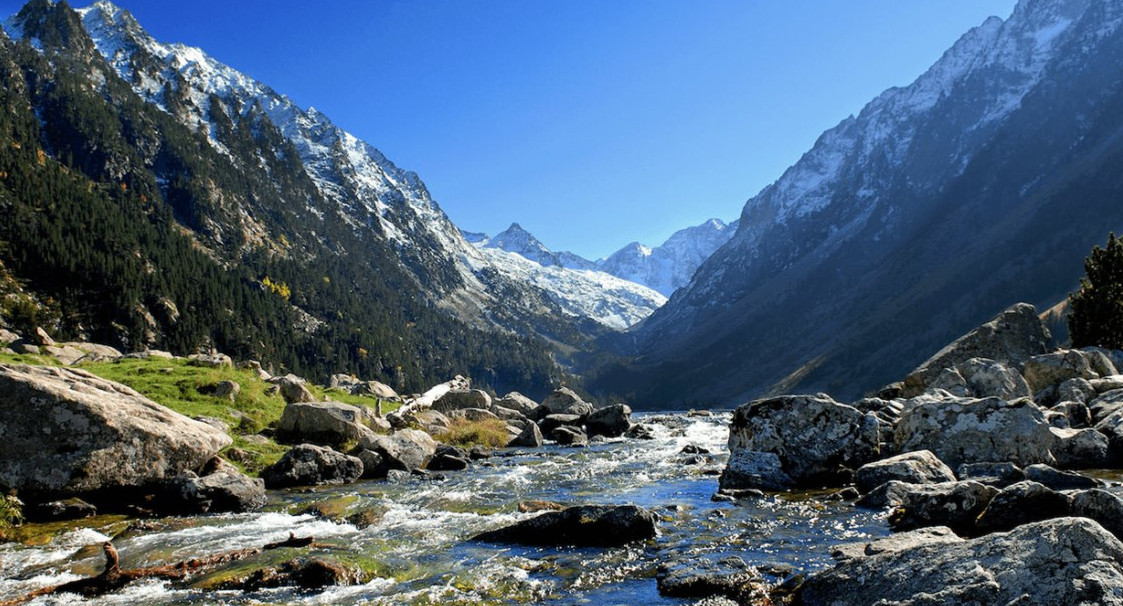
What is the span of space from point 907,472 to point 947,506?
4776mm

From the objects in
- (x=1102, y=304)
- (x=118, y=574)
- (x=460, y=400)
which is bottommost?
(x=118, y=574)

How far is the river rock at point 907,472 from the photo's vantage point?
17353mm

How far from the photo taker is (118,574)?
439 inches

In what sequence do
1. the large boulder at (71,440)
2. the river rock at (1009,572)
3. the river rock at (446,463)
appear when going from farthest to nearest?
1. the river rock at (446,463)
2. the large boulder at (71,440)
3. the river rock at (1009,572)

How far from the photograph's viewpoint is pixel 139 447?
1728 cm

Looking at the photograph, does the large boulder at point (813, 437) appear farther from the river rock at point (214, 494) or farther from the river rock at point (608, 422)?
the river rock at point (608, 422)

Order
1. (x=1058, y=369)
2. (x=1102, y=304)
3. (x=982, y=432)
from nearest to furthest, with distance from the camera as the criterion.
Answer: (x=982, y=432) < (x=1058, y=369) < (x=1102, y=304)

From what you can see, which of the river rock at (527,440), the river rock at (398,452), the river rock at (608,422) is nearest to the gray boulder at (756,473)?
the river rock at (398,452)

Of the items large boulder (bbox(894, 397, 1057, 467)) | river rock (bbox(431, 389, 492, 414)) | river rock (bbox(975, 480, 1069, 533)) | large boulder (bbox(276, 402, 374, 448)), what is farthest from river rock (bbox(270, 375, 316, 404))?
river rock (bbox(975, 480, 1069, 533))

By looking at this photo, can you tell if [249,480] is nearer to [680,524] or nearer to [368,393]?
[680,524]

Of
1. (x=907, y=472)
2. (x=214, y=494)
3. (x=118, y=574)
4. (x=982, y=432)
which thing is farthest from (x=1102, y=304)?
(x=118, y=574)

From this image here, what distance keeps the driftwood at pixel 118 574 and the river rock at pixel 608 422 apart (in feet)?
125

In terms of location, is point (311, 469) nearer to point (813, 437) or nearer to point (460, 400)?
point (813, 437)

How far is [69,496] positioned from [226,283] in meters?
155
